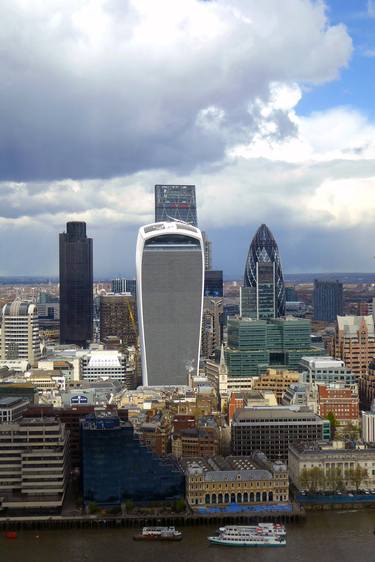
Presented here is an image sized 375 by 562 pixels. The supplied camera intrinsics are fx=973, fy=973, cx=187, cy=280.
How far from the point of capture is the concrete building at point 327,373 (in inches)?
2025

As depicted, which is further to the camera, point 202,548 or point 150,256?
point 150,256

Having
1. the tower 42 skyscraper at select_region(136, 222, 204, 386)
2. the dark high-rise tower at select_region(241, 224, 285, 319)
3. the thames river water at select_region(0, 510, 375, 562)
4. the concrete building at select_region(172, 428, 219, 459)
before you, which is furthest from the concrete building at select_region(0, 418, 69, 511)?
the dark high-rise tower at select_region(241, 224, 285, 319)

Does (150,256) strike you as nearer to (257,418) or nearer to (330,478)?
(257,418)

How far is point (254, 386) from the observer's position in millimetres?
53156

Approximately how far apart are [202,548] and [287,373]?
2551 centimetres

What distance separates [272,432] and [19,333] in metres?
30.6

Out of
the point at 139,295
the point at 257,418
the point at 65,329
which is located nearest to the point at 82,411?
the point at 257,418

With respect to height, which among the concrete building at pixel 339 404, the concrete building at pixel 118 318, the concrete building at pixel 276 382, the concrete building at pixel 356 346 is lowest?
the concrete building at pixel 339 404

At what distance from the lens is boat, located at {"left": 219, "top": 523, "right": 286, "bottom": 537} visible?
2942 cm

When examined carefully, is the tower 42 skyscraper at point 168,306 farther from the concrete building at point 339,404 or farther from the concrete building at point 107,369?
the concrete building at point 339,404

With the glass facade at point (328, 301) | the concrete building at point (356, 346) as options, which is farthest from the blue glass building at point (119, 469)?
the glass facade at point (328, 301)

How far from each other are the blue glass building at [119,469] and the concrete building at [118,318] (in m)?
49.5

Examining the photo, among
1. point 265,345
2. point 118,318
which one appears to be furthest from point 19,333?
point 118,318

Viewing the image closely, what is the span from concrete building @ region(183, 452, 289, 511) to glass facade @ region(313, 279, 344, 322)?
7444 cm
